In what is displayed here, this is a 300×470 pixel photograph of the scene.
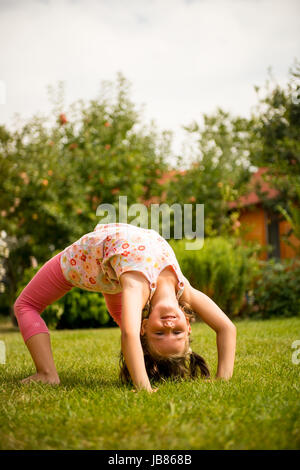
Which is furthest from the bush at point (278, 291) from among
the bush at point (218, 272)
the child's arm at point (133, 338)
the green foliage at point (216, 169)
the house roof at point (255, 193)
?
the child's arm at point (133, 338)

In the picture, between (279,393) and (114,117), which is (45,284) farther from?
(114,117)

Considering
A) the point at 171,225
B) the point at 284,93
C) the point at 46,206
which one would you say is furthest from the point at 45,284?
the point at 284,93

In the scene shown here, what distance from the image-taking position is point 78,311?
8.33 meters

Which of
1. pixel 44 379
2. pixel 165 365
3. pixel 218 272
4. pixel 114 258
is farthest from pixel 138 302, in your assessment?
pixel 218 272

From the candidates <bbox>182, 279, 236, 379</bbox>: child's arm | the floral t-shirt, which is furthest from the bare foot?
<bbox>182, 279, 236, 379</bbox>: child's arm

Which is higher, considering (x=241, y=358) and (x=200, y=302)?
(x=200, y=302)

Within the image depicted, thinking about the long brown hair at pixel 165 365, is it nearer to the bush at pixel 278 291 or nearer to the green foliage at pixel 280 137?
the bush at pixel 278 291

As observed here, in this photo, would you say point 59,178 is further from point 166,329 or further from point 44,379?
point 166,329

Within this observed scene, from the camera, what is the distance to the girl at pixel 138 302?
8.56 feet

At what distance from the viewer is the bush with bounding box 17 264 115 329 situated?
8.27 meters

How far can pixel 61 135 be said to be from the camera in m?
12.9
